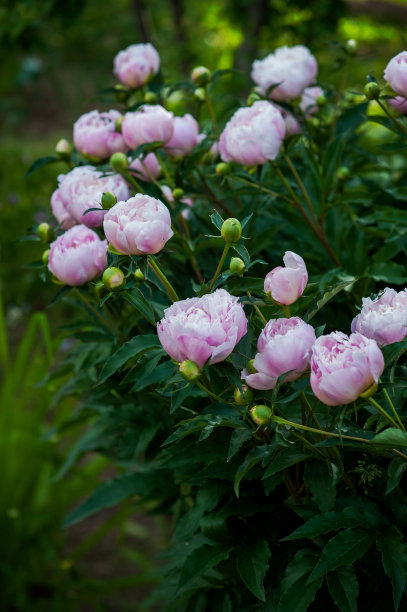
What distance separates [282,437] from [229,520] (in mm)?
238

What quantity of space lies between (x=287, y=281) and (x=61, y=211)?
38 centimetres

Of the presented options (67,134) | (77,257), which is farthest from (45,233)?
(67,134)

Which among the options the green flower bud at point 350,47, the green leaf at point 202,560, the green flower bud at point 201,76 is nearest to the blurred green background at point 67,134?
the green flower bud at point 350,47

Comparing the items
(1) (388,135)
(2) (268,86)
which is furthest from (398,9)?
(2) (268,86)

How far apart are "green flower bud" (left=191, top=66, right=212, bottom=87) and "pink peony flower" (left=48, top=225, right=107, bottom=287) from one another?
307mm

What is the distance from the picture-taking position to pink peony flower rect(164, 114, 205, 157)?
93 centimetres

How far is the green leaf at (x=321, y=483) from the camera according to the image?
28.1 inches

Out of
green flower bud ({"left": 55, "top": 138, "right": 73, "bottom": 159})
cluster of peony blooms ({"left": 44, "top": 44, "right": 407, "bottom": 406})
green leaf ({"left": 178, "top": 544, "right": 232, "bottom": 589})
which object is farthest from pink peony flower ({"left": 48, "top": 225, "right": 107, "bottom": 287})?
green leaf ({"left": 178, "top": 544, "right": 232, "bottom": 589})

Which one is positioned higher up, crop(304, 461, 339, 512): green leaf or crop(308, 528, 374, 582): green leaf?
crop(304, 461, 339, 512): green leaf

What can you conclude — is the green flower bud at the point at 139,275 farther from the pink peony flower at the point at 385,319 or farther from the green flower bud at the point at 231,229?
the pink peony flower at the point at 385,319

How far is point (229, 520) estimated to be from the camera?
0.84 metres

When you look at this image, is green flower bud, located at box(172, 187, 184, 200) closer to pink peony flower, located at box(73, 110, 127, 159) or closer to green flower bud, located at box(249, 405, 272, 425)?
pink peony flower, located at box(73, 110, 127, 159)

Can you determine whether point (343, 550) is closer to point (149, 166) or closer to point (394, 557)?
point (394, 557)

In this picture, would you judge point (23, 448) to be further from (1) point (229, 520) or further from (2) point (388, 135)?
(2) point (388, 135)
